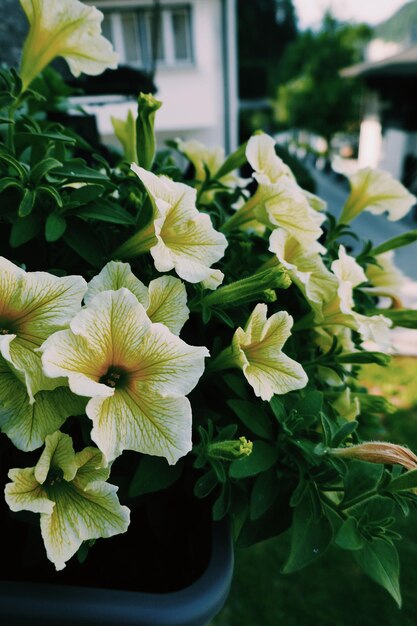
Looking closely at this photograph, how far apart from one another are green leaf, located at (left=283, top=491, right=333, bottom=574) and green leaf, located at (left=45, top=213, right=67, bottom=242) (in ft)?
1.04

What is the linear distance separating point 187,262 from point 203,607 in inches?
11.1

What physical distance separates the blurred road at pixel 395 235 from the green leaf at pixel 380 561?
88 cm

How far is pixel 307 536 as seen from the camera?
51cm

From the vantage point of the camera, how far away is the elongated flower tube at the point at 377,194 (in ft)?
2.42

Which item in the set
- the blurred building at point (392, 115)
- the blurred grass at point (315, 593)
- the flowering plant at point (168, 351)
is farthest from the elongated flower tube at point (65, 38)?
the blurred building at point (392, 115)

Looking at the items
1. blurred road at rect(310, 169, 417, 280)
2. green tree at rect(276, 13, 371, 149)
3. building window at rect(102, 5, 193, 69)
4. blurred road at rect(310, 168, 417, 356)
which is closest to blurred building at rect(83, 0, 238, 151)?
building window at rect(102, 5, 193, 69)

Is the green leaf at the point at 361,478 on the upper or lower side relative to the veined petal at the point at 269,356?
lower

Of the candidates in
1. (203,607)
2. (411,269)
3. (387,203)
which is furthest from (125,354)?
(411,269)

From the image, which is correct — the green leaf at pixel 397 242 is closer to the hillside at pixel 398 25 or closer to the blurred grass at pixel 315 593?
the blurred grass at pixel 315 593

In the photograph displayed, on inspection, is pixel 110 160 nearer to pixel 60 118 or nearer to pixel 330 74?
pixel 60 118

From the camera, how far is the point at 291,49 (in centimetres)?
2045

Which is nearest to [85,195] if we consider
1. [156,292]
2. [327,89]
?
[156,292]

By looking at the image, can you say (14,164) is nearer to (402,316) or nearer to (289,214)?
(289,214)

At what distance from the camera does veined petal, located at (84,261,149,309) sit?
0.45 meters
